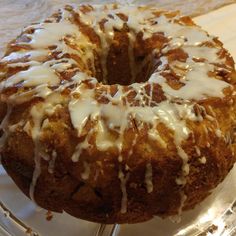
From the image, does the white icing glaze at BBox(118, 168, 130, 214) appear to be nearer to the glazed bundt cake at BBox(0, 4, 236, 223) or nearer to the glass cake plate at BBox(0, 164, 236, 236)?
the glazed bundt cake at BBox(0, 4, 236, 223)

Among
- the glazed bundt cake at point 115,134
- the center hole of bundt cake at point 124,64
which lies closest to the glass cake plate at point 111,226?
the glazed bundt cake at point 115,134

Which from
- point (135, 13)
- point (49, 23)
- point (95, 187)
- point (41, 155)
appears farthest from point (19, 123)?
point (135, 13)

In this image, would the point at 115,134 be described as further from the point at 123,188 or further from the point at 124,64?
the point at 124,64

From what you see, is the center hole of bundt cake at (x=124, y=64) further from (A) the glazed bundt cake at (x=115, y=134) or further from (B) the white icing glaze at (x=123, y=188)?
(B) the white icing glaze at (x=123, y=188)

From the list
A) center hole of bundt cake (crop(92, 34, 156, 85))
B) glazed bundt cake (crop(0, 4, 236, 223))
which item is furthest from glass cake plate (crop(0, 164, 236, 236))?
center hole of bundt cake (crop(92, 34, 156, 85))

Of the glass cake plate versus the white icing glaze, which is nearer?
the white icing glaze

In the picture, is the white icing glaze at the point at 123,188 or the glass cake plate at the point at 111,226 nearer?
the white icing glaze at the point at 123,188
